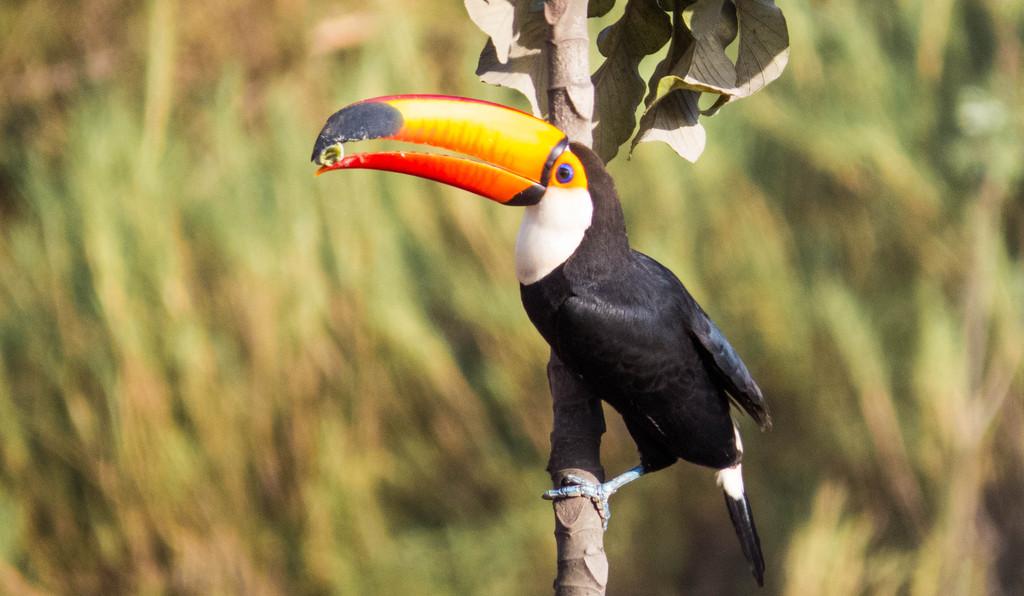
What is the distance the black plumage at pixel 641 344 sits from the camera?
160cm

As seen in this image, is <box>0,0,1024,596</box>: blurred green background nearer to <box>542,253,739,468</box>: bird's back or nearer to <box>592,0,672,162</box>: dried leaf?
<box>542,253,739,468</box>: bird's back

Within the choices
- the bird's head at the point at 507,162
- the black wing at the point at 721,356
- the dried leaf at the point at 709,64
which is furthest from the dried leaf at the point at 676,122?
the black wing at the point at 721,356

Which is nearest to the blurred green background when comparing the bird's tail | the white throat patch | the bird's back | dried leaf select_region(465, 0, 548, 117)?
the bird's tail

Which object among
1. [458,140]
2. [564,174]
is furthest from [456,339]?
[458,140]

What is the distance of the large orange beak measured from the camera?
50.3 inches

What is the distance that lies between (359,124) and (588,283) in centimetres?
47

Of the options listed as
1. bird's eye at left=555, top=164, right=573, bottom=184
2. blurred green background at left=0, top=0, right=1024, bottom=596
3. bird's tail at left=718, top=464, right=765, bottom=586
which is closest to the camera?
bird's eye at left=555, top=164, right=573, bottom=184

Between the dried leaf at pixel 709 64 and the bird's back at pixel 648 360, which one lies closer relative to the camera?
the dried leaf at pixel 709 64

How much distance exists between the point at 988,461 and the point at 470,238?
5.59 ft

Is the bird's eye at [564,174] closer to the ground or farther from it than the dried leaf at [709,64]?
closer to the ground

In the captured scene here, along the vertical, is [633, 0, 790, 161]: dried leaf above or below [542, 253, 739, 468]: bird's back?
above

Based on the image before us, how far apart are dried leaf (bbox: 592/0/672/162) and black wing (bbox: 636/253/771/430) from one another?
42 cm

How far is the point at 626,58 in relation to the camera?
1353 millimetres

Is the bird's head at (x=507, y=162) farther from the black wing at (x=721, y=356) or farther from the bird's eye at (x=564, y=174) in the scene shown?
the black wing at (x=721, y=356)
